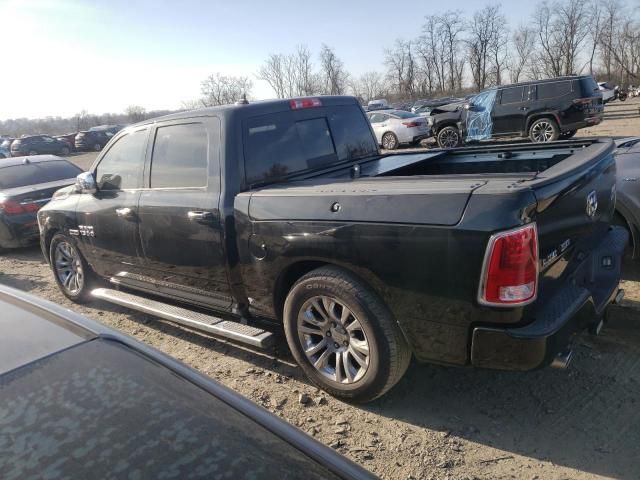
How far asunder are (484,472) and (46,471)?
2.07m

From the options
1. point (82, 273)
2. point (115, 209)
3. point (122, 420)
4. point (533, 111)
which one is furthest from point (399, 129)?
point (122, 420)

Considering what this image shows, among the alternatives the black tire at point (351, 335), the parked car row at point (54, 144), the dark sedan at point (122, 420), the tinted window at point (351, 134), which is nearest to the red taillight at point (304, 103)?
the tinted window at point (351, 134)

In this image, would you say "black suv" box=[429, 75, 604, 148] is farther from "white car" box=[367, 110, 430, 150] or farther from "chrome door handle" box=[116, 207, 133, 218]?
"chrome door handle" box=[116, 207, 133, 218]

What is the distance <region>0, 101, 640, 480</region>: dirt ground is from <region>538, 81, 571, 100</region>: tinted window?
12062 millimetres

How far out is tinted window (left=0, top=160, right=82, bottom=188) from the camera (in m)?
8.36

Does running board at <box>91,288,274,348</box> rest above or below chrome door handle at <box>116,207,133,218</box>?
below

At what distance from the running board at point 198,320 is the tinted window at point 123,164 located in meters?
1.02

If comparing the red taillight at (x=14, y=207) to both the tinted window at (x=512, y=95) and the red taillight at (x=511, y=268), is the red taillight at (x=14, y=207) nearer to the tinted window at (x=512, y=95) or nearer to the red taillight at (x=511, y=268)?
the red taillight at (x=511, y=268)

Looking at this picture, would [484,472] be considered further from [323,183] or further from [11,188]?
[11,188]

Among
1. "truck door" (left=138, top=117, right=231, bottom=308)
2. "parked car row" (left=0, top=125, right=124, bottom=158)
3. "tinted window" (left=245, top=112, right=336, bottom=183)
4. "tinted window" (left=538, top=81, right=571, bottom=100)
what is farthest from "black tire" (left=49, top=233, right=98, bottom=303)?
"parked car row" (left=0, top=125, right=124, bottom=158)

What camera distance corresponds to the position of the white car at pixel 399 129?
18094mm

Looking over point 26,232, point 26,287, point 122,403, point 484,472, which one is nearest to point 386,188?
point 484,472

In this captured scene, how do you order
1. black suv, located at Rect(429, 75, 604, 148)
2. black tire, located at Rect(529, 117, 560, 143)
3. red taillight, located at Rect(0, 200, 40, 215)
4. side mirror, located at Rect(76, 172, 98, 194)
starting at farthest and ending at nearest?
black tire, located at Rect(529, 117, 560, 143), black suv, located at Rect(429, 75, 604, 148), red taillight, located at Rect(0, 200, 40, 215), side mirror, located at Rect(76, 172, 98, 194)

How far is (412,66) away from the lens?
237 ft
